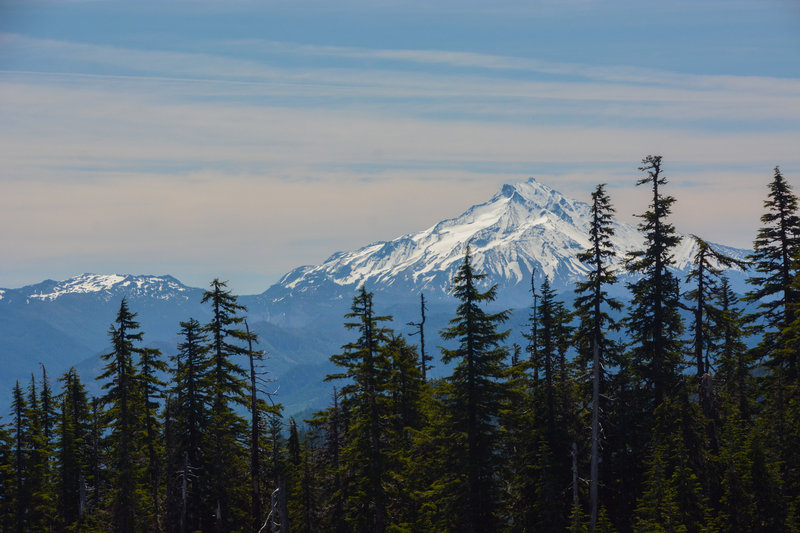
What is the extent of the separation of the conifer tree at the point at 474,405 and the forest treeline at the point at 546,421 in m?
0.09

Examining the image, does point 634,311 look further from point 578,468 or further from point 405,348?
point 405,348

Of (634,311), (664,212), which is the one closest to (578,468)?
(634,311)

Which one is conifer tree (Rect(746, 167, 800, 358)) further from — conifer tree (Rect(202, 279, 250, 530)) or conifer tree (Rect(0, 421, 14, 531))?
conifer tree (Rect(0, 421, 14, 531))

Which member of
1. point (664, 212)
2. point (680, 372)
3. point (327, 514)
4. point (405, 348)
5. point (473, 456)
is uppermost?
point (664, 212)

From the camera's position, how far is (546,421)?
38.0m

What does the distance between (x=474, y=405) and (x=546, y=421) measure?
600 centimetres

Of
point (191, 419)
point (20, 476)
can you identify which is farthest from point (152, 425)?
point (20, 476)

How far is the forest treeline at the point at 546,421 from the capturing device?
104ft

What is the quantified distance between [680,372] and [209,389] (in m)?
25.4

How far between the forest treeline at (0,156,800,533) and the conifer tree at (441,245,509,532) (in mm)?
86

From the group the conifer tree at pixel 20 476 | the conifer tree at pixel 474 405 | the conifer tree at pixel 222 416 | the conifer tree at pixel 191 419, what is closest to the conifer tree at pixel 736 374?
the conifer tree at pixel 474 405

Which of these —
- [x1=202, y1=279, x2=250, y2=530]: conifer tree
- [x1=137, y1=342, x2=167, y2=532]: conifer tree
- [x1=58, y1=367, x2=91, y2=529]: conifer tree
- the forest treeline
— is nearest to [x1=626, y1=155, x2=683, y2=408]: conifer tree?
the forest treeline

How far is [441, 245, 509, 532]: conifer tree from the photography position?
34062 mm

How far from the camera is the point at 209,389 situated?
39.8 m
